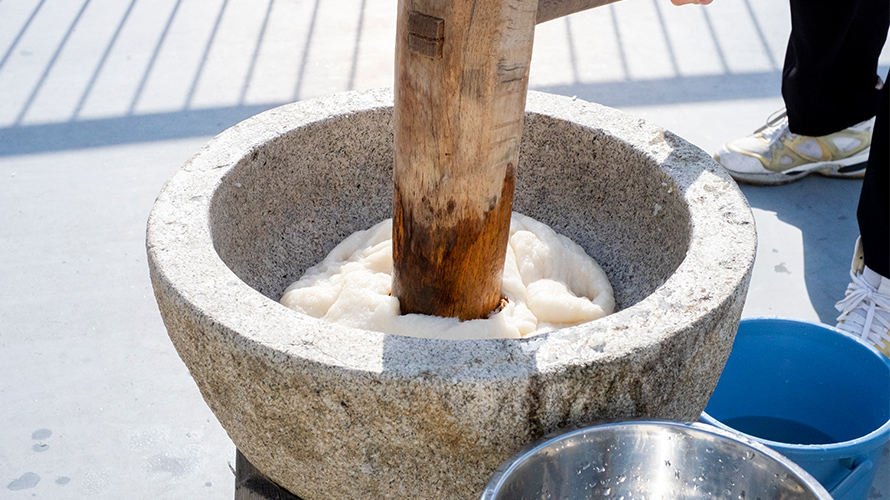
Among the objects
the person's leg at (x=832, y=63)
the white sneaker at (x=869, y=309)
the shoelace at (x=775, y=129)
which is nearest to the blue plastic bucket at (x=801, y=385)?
the white sneaker at (x=869, y=309)

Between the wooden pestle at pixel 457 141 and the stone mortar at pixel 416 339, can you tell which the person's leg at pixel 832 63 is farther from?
the wooden pestle at pixel 457 141

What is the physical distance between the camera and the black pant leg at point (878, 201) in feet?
6.87

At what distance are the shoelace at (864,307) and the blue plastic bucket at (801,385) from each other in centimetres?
41

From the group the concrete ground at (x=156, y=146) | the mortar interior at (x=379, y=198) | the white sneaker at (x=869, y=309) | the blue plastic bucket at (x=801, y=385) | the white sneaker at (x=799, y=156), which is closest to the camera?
the mortar interior at (x=379, y=198)

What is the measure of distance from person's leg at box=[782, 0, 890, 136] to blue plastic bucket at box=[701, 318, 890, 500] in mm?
1336

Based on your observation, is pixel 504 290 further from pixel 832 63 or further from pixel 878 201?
pixel 832 63

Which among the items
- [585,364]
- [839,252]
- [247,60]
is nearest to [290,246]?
[585,364]

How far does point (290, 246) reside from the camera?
70.1 inches

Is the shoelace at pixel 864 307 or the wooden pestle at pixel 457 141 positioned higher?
the wooden pestle at pixel 457 141

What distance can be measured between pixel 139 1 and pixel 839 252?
402 cm

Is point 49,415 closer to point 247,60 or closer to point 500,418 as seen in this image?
point 500,418

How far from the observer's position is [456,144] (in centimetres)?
128

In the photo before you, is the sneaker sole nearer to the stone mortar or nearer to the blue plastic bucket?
the blue plastic bucket

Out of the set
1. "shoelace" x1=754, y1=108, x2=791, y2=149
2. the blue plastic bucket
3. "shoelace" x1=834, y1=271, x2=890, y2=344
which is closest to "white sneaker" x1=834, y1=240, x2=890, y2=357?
"shoelace" x1=834, y1=271, x2=890, y2=344
